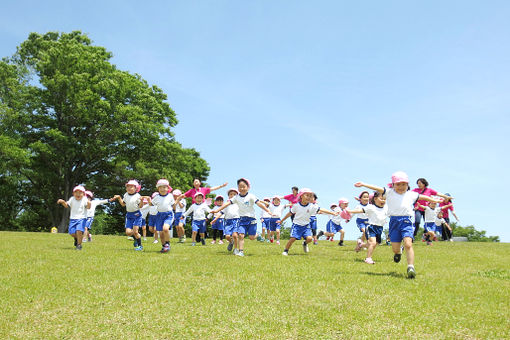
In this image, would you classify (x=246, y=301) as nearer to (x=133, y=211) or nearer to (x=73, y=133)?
(x=133, y=211)

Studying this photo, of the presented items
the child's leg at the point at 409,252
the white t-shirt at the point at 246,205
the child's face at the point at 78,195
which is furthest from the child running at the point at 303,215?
the child's face at the point at 78,195

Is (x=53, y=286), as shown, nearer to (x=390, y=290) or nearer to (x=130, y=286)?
(x=130, y=286)

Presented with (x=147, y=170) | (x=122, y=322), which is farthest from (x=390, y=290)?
(x=147, y=170)

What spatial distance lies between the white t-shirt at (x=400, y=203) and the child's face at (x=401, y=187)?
0.07m

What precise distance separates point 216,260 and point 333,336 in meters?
6.24

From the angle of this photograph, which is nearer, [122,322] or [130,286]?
[122,322]

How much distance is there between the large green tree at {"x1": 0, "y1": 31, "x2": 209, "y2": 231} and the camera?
36625 millimetres

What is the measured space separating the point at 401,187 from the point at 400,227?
3.05ft

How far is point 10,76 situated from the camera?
41.9 meters

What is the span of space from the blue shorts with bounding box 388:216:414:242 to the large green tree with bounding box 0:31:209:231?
30.1 metres

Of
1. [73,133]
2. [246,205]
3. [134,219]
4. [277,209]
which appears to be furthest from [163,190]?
[73,133]

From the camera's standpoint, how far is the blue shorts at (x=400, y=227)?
9357mm

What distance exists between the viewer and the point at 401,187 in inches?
376

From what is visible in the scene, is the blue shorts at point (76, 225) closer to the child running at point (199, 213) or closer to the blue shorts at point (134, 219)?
the blue shorts at point (134, 219)
